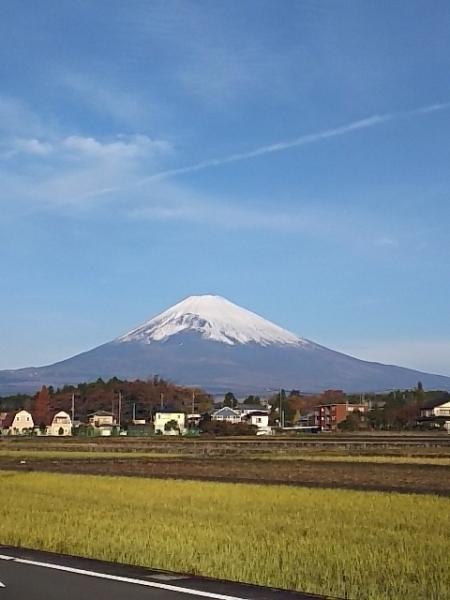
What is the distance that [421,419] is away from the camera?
4119 inches

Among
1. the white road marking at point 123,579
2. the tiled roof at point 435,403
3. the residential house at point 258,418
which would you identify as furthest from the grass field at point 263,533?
the tiled roof at point 435,403

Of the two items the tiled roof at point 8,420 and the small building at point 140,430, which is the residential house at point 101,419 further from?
the tiled roof at point 8,420

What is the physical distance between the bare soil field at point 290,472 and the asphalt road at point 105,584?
12.8 meters

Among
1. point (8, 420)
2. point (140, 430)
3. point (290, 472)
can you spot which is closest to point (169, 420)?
point (140, 430)

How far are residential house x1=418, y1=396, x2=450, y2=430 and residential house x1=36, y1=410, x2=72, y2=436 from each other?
4123cm

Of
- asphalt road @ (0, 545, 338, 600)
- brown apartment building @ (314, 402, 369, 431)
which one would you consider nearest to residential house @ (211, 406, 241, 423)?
brown apartment building @ (314, 402, 369, 431)

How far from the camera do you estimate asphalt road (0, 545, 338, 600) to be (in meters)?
7.71

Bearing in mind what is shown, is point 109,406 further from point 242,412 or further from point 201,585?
point 201,585

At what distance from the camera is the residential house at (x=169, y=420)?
102363mm

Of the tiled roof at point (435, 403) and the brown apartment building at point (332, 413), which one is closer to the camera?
the tiled roof at point (435, 403)

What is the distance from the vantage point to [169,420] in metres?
110

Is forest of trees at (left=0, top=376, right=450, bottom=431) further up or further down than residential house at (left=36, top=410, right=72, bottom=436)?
further up

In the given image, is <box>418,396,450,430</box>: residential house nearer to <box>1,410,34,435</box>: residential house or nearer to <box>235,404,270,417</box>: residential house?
<box>235,404,270,417</box>: residential house

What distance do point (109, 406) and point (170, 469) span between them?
100144 millimetres
